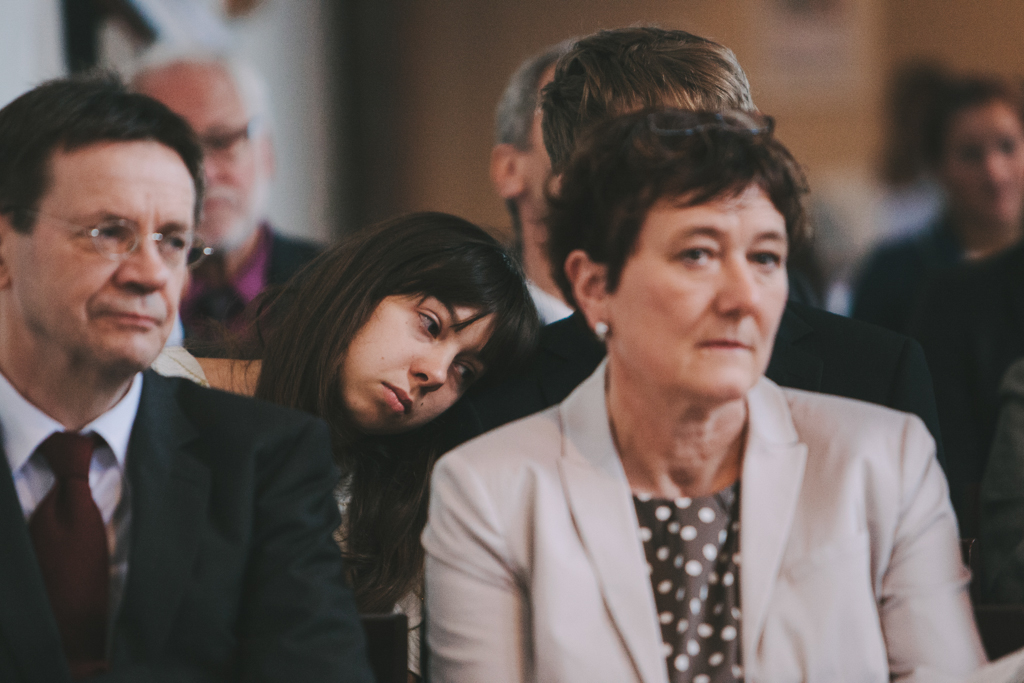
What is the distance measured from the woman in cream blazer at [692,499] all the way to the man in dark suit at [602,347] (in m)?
0.34

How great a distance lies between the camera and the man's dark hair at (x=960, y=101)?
3871 millimetres

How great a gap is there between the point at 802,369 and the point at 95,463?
121 centimetres

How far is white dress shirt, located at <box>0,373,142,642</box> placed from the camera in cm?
156

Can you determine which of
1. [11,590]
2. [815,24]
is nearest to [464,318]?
[11,590]

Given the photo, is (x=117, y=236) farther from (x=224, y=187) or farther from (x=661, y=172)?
(x=224, y=187)

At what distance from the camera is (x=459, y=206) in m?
8.26

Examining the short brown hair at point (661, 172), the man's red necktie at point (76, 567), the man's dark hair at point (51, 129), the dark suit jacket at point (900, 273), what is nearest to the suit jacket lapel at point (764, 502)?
the short brown hair at point (661, 172)

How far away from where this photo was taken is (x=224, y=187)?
3920 mm

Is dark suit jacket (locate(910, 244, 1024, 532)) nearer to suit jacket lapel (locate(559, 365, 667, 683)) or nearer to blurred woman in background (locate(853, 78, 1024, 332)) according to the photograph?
blurred woman in background (locate(853, 78, 1024, 332))

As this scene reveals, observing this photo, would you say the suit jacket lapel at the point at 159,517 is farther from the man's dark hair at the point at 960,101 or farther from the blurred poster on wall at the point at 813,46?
the blurred poster on wall at the point at 813,46

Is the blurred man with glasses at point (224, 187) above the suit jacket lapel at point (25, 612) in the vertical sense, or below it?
above

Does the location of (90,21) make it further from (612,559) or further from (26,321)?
(612,559)

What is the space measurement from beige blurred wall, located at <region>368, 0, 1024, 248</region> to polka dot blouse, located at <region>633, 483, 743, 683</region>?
628 cm

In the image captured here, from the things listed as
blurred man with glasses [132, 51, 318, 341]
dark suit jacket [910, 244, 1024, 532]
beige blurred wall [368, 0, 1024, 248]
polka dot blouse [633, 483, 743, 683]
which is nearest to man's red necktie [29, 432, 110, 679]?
polka dot blouse [633, 483, 743, 683]
